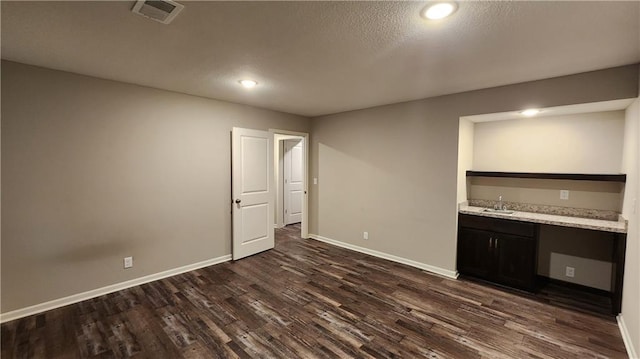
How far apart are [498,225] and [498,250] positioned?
311 mm

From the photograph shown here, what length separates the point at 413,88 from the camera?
323 cm

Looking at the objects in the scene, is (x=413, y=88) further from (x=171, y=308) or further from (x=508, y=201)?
(x=171, y=308)

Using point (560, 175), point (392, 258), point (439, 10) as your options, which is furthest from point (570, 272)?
point (439, 10)

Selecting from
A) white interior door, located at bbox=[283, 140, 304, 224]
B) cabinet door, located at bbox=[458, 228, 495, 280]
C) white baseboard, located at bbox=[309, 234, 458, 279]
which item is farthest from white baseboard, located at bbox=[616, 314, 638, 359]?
white interior door, located at bbox=[283, 140, 304, 224]

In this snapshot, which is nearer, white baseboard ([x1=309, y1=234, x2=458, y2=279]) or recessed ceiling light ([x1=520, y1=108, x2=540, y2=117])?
recessed ceiling light ([x1=520, y1=108, x2=540, y2=117])

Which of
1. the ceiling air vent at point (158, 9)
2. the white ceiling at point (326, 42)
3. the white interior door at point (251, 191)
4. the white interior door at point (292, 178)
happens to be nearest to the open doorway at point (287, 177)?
the white interior door at point (292, 178)

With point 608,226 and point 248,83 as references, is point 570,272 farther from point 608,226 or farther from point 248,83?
point 248,83

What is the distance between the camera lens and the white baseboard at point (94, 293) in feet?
8.26

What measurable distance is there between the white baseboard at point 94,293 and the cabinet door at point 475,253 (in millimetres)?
3453

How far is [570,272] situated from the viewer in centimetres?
321

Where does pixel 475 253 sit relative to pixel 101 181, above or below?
below

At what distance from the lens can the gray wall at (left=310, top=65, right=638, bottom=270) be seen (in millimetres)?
2791

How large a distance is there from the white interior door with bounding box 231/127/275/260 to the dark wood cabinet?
298cm

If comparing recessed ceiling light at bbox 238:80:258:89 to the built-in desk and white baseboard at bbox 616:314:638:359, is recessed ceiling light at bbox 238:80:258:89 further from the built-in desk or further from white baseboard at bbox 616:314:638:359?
white baseboard at bbox 616:314:638:359
